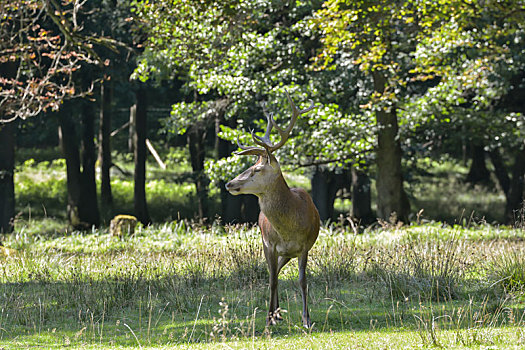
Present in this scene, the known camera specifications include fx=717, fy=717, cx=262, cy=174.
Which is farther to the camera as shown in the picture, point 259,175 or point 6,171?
point 6,171

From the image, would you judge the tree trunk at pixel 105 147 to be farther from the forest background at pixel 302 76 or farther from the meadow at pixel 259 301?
the meadow at pixel 259 301

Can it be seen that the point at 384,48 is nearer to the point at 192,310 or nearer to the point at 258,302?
the point at 258,302

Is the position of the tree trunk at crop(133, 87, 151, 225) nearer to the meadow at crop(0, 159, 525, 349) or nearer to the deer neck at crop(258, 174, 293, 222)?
the meadow at crop(0, 159, 525, 349)

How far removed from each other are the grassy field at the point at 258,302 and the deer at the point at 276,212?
56cm

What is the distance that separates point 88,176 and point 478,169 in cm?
A: 1631

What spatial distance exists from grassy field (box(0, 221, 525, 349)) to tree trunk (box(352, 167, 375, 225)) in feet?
33.8

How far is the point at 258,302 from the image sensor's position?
332 inches

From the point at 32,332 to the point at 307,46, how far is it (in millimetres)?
11742

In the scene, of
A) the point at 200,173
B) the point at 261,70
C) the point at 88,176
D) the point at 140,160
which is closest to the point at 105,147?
the point at 140,160

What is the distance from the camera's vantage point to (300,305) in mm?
8172

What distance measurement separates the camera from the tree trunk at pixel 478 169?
28.4m

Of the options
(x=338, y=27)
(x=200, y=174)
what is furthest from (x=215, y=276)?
(x=200, y=174)

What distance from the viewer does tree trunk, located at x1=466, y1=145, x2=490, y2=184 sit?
2835cm

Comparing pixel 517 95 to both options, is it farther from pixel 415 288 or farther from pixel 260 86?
pixel 415 288
